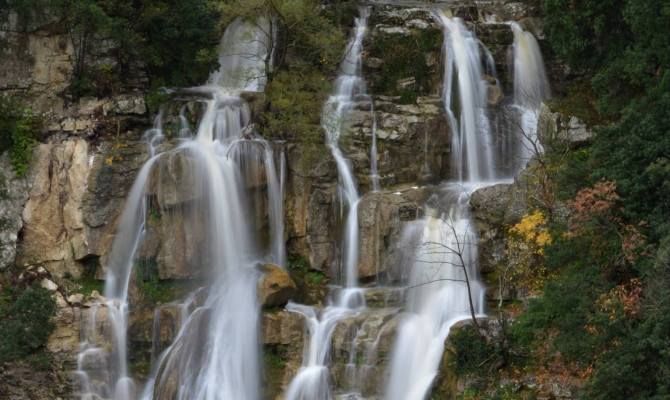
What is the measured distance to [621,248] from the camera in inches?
799

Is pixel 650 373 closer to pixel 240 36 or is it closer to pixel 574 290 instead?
pixel 574 290

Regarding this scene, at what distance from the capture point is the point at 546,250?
21875mm

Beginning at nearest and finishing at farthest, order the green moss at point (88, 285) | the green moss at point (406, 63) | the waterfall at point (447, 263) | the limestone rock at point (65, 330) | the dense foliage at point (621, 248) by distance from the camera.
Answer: the dense foliage at point (621, 248)
the waterfall at point (447, 263)
the limestone rock at point (65, 330)
the green moss at point (88, 285)
the green moss at point (406, 63)

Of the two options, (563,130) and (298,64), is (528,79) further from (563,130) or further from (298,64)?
(298,64)

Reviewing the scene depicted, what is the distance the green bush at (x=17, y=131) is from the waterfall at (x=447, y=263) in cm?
1156

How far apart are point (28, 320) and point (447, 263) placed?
10582mm

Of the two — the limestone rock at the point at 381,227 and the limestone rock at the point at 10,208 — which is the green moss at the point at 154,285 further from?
the limestone rock at the point at 381,227

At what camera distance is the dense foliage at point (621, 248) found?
18469 millimetres

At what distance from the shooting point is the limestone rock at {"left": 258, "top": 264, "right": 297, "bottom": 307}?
80.1 ft

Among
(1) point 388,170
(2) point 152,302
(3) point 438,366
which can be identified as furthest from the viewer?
(1) point 388,170

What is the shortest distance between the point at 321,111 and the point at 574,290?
36.6 feet

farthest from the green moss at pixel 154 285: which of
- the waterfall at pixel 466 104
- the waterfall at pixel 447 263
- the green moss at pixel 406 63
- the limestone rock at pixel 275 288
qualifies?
the green moss at pixel 406 63

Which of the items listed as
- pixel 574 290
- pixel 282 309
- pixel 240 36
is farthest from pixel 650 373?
pixel 240 36

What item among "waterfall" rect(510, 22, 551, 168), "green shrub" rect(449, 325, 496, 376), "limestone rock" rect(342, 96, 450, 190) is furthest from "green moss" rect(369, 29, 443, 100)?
"green shrub" rect(449, 325, 496, 376)
